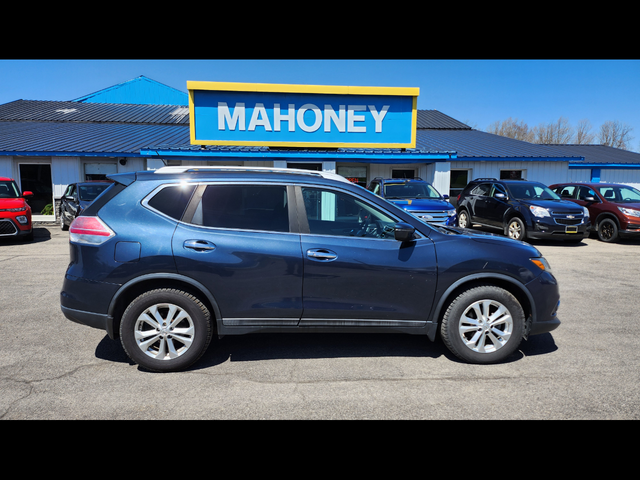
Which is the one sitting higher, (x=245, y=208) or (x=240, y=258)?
(x=245, y=208)

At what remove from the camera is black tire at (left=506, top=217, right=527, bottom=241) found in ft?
37.9

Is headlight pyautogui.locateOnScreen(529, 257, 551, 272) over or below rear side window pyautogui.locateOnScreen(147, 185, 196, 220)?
below

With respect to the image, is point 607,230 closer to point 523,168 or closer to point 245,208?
point 523,168

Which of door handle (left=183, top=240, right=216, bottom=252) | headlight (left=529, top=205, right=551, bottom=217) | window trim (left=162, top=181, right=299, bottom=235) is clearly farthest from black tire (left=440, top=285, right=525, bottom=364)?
headlight (left=529, top=205, right=551, bottom=217)

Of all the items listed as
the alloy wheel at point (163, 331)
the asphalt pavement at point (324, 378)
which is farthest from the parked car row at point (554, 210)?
the alloy wheel at point (163, 331)

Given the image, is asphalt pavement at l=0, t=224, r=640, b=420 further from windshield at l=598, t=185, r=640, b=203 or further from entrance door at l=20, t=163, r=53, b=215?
entrance door at l=20, t=163, r=53, b=215

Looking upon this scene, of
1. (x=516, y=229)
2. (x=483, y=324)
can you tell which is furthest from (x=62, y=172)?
(x=483, y=324)

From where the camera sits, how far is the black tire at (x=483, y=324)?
3.74m

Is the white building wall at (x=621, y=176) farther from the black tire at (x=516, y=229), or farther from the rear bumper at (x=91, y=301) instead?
the rear bumper at (x=91, y=301)

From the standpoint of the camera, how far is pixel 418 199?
38.4ft

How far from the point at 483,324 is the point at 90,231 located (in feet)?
11.8

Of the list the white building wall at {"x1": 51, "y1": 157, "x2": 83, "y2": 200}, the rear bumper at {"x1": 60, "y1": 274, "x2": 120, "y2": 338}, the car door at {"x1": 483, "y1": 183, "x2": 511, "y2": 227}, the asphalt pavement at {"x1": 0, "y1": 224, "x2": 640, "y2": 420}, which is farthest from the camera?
the white building wall at {"x1": 51, "y1": 157, "x2": 83, "y2": 200}
